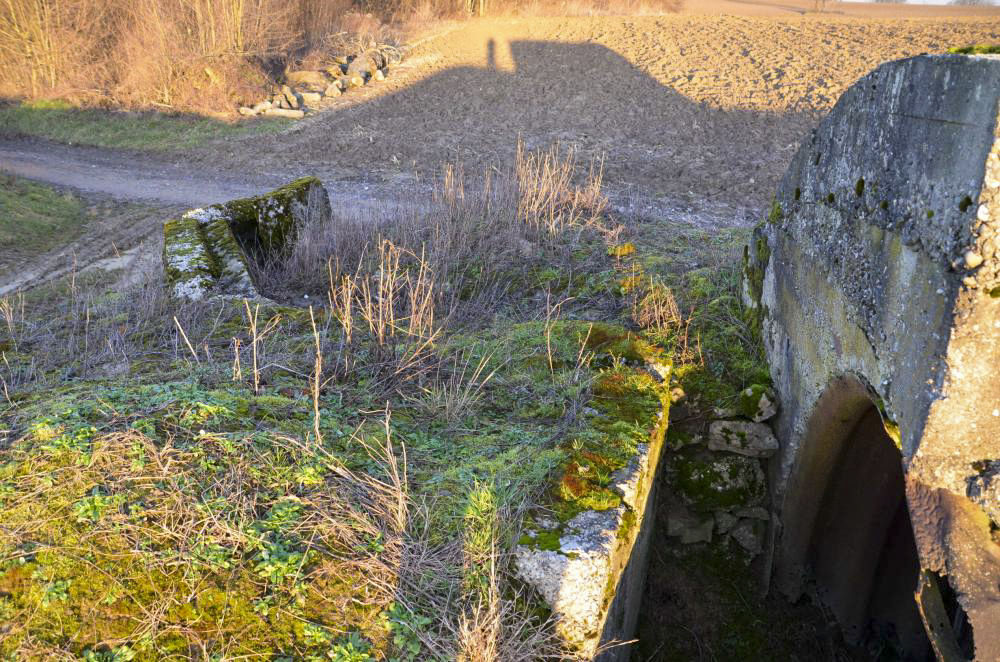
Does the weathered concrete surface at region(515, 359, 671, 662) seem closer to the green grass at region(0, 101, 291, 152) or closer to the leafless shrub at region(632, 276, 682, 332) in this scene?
the leafless shrub at region(632, 276, 682, 332)

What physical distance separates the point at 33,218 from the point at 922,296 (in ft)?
41.2

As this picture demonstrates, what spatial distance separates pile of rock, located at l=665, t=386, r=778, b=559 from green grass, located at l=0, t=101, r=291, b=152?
1415 centimetres

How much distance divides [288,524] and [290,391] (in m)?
1.22

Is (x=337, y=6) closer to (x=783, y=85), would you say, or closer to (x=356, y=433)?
(x=783, y=85)

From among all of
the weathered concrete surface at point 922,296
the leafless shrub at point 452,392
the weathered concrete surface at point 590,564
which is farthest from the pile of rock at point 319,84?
the weathered concrete surface at point 590,564

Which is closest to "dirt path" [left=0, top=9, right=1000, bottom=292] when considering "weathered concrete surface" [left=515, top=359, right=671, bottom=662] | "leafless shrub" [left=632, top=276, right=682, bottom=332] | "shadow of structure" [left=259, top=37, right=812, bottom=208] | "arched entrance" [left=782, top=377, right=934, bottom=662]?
"shadow of structure" [left=259, top=37, right=812, bottom=208]

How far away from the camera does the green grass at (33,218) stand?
10.3 metres

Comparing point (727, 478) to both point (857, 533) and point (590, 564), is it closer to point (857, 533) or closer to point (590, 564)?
point (857, 533)

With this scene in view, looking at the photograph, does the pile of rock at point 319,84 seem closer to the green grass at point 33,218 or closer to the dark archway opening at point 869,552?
the green grass at point 33,218

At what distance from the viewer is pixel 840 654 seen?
4.61m

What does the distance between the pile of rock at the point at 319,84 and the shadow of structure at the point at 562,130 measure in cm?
88

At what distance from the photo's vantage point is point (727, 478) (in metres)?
4.78

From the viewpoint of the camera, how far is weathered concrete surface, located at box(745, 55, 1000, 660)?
2525mm

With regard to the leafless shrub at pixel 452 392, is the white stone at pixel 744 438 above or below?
below
